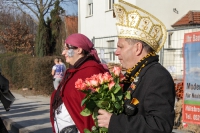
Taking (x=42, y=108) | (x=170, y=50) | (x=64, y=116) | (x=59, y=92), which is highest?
(x=170, y=50)

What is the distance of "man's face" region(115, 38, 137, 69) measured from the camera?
2.40 m

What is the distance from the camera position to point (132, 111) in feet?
7.04

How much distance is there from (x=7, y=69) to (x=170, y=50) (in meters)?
15.5

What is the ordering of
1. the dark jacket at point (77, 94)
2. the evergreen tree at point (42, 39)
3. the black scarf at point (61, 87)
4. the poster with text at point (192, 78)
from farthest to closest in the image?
the evergreen tree at point (42, 39) < the poster with text at point (192, 78) < the black scarf at point (61, 87) < the dark jacket at point (77, 94)

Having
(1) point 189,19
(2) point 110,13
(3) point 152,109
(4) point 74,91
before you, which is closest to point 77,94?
(4) point 74,91

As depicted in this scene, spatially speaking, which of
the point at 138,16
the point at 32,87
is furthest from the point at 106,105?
A: the point at 32,87

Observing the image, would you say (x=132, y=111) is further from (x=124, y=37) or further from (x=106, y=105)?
(x=124, y=37)

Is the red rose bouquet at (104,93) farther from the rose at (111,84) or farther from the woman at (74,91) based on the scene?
the woman at (74,91)

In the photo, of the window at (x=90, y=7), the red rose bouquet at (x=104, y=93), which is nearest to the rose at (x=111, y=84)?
the red rose bouquet at (x=104, y=93)

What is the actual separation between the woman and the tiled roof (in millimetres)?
12815

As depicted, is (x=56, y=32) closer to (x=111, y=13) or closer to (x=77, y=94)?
(x=111, y=13)

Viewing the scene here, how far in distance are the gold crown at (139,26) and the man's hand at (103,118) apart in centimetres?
59

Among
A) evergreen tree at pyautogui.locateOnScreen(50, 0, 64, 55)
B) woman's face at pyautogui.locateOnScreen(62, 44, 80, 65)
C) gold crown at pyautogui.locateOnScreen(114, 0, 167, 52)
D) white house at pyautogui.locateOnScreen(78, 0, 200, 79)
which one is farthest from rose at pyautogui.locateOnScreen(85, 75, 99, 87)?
evergreen tree at pyautogui.locateOnScreen(50, 0, 64, 55)

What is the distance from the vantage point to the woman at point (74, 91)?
321cm
